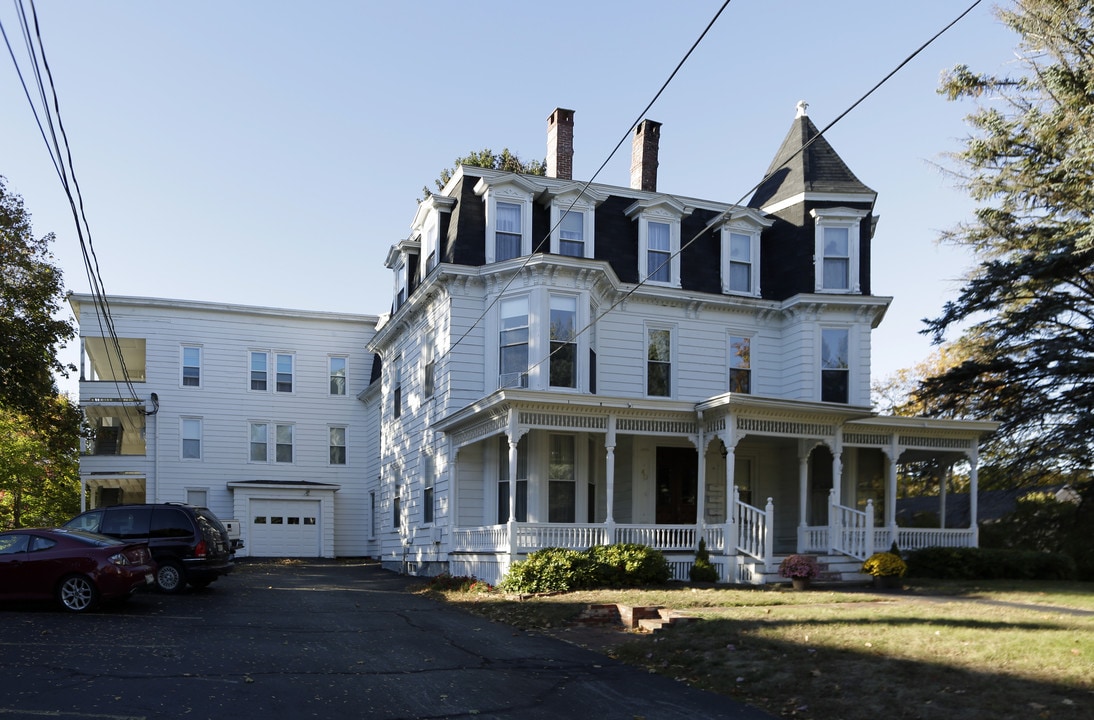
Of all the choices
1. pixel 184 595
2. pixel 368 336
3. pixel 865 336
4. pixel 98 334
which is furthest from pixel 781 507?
pixel 98 334

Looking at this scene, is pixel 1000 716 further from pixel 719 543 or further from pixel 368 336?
pixel 368 336

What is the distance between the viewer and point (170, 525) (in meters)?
18.0

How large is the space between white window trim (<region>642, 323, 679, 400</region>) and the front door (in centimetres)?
149

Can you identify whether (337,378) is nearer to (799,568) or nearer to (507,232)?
(507,232)

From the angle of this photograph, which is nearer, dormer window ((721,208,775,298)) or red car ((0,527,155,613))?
red car ((0,527,155,613))

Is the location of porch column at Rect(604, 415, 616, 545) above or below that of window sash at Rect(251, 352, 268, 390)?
below

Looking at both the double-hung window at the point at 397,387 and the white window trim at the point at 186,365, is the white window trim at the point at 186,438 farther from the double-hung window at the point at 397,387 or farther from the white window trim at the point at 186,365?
the double-hung window at the point at 397,387

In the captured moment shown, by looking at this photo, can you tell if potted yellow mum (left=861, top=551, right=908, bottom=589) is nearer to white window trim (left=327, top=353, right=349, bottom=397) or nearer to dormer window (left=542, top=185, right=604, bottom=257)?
dormer window (left=542, top=185, right=604, bottom=257)

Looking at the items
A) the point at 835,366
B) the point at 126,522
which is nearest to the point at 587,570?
the point at 126,522

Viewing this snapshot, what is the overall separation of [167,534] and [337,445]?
18143 millimetres

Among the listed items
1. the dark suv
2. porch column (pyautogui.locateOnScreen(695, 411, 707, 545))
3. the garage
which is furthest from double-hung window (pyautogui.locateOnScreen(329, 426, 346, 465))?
porch column (pyautogui.locateOnScreen(695, 411, 707, 545))

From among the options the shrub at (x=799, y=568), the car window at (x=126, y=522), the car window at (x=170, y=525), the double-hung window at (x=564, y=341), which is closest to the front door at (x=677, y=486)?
the double-hung window at (x=564, y=341)

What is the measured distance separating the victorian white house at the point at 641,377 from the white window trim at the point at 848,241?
0.07 metres

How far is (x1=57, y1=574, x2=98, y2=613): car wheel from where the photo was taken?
14.7m
